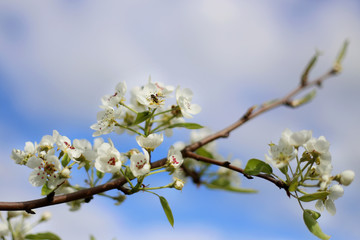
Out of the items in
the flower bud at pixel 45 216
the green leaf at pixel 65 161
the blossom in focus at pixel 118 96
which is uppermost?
the blossom in focus at pixel 118 96

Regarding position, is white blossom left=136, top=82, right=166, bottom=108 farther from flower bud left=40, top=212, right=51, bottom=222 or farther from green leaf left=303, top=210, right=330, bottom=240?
flower bud left=40, top=212, right=51, bottom=222

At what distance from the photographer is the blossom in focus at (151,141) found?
1.63m

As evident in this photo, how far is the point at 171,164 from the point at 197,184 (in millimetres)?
1219

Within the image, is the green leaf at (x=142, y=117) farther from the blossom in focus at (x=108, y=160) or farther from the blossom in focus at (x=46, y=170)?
the blossom in focus at (x=46, y=170)

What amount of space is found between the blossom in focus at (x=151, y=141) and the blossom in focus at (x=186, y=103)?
285mm

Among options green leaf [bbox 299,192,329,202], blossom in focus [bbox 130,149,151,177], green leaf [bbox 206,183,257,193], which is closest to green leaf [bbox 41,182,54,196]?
blossom in focus [bbox 130,149,151,177]

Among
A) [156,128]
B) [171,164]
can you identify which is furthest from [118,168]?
[156,128]

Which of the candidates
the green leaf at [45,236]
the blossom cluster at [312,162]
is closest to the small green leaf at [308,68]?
the blossom cluster at [312,162]

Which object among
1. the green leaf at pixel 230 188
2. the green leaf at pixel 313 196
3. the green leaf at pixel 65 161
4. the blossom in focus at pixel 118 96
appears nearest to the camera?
the green leaf at pixel 313 196

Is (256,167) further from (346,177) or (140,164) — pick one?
(140,164)

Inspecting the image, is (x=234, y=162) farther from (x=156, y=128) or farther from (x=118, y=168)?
(x=118, y=168)

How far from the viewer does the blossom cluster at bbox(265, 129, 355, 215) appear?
5.07ft

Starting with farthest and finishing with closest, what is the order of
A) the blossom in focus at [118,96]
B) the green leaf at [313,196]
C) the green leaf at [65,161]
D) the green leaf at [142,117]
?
the blossom in focus at [118,96]
the green leaf at [142,117]
the green leaf at [65,161]
the green leaf at [313,196]

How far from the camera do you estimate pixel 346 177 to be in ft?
5.16
